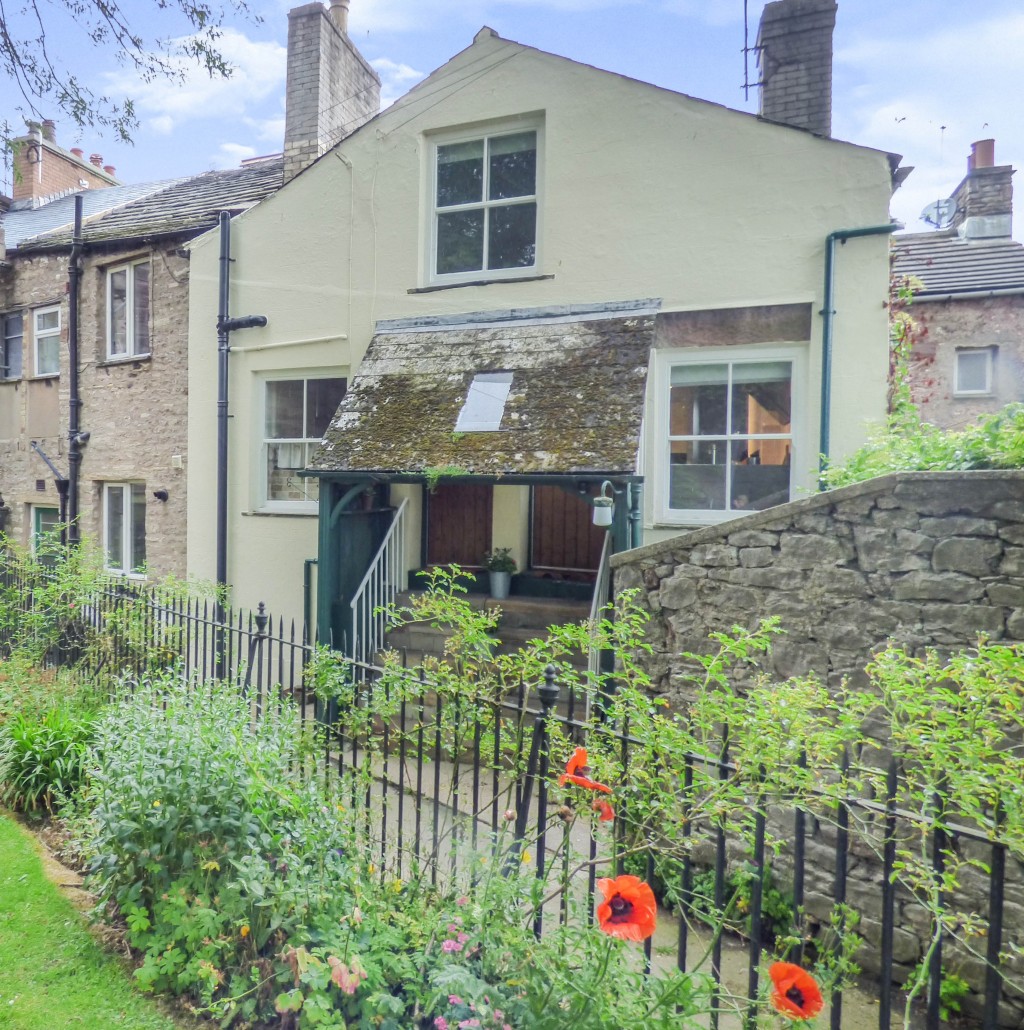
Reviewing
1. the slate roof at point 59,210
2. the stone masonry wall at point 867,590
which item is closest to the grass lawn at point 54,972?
the stone masonry wall at point 867,590

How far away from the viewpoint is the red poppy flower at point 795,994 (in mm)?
1955

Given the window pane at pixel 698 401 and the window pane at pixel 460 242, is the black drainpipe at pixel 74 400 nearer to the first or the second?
the window pane at pixel 460 242

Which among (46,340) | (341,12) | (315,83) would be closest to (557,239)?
(315,83)

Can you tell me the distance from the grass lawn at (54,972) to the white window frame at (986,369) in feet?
51.6

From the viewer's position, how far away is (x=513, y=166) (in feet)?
27.5

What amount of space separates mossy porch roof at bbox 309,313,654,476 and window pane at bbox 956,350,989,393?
9.86 m

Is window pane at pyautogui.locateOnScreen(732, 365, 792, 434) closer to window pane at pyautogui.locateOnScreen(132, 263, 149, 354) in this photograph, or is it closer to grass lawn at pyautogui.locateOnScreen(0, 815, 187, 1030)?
grass lawn at pyautogui.locateOnScreen(0, 815, 187, 1030)

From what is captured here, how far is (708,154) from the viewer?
7293 millimetres

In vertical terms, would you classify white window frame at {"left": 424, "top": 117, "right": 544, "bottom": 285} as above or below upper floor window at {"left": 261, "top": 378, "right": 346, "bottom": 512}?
above

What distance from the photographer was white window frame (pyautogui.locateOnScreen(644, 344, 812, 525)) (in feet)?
23.5

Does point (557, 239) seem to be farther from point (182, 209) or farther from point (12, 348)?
point (12, 348)

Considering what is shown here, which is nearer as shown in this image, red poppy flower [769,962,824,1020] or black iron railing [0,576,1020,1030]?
red poppy flower [769,962,824,1020]

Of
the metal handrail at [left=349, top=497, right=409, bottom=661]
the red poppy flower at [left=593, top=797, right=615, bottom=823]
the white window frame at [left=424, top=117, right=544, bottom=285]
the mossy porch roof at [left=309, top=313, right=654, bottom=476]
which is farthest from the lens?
the white window frame at [left=424, top=117, right=544, bottom=285]

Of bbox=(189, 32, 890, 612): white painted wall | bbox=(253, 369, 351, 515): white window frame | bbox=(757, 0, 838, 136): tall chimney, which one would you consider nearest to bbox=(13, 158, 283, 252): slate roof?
bbox=(189, 32, 890, 612): white painted wall
